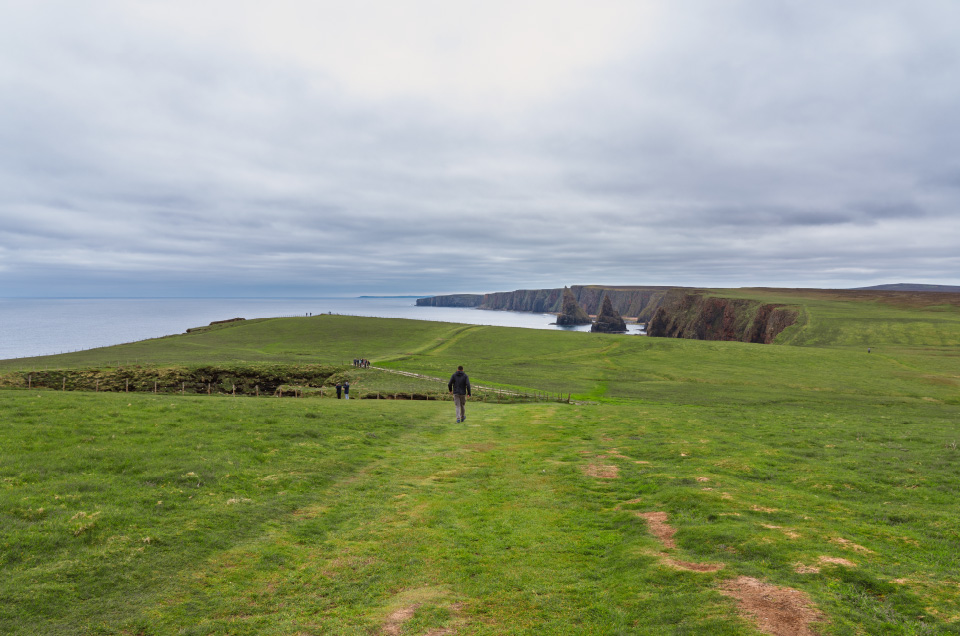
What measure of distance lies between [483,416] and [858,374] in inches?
2511

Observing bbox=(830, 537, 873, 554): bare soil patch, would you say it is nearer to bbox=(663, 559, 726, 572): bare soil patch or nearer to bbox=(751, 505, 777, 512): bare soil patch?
bbox=(751, 505, 777, 512): bare soil patch

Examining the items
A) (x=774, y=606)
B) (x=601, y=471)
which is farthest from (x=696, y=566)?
(x=601, y=471)

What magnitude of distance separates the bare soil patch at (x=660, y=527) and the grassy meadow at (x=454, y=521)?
0.17 metres

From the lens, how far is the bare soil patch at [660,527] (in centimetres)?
1152

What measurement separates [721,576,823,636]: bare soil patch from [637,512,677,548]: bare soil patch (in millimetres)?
2521

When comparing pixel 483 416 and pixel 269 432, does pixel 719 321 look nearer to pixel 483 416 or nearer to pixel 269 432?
pixel 483 416

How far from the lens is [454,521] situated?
13281 mm

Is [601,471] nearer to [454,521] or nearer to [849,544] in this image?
[454,521]

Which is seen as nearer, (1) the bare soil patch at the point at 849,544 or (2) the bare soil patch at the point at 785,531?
(1) the bare soil patch at the point at 849,544

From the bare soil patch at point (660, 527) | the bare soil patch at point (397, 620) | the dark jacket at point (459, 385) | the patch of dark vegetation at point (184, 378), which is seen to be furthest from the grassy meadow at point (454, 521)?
the patch of dark vegetation at point (184, 378)

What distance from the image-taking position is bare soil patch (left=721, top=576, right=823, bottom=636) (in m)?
7.15

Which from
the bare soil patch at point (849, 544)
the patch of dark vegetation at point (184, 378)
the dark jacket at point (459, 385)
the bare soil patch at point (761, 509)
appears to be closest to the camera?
the bare soil patch at point (849, 544)

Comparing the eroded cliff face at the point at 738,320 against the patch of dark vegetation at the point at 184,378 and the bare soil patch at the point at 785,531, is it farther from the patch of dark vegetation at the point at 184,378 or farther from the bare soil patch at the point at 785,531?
the bare soil patch at the point at 785,531

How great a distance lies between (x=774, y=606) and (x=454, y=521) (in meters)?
8.12
